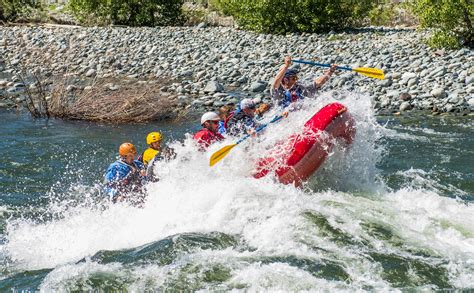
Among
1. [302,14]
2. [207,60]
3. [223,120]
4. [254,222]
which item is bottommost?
[207,60]

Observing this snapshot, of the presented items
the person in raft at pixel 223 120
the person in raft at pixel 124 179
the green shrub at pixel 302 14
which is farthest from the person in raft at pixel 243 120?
the green shrub at pixel 302 14

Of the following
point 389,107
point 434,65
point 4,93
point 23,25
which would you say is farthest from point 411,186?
point 23,25

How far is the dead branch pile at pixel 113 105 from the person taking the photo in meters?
12.6

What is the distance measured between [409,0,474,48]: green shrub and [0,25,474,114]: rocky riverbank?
37cm

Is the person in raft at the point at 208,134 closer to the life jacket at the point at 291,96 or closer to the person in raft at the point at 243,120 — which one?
the person in raft at the point at 243,120

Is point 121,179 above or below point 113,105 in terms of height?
above

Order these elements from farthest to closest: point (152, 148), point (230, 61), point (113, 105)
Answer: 1. point (230, 61)
2. point (113, 105)
3. point (152, 148)

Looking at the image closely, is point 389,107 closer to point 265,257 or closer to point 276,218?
point 276,218

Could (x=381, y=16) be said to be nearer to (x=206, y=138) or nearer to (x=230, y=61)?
(x=230, y=61)

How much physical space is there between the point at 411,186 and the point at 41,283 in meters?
4.73

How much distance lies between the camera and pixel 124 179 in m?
7.73

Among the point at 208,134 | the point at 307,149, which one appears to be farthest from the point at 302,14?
the point at 307,149

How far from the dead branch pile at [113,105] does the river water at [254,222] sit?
85.8 inches

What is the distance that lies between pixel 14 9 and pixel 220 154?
21.1 metres
